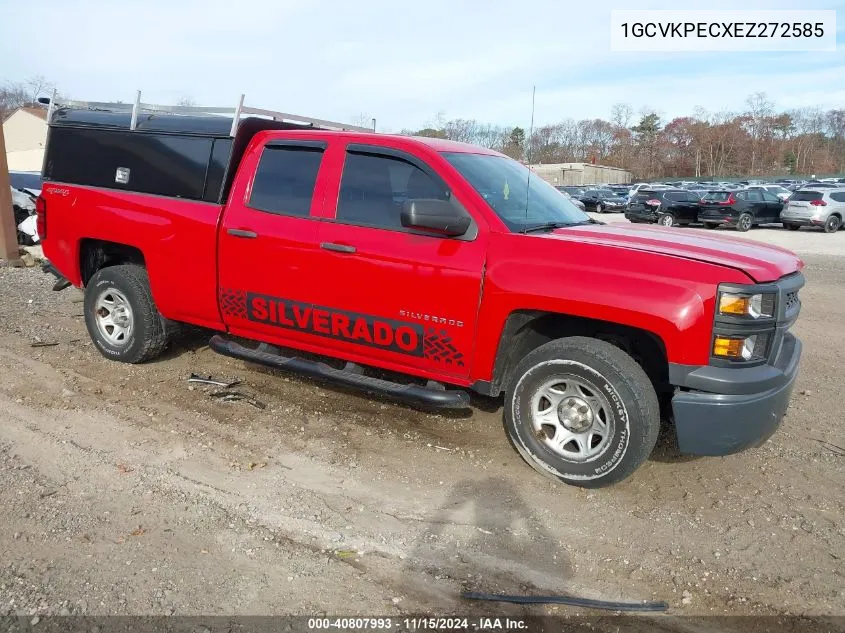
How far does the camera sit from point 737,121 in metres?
87.6

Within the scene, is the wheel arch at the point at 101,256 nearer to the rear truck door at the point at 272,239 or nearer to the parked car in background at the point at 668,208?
the rear truck door at the point at 272,239

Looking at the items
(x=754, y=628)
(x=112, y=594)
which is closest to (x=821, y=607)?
(x=754, y=628)

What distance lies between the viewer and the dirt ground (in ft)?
9.57

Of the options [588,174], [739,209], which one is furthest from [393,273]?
[588,174]

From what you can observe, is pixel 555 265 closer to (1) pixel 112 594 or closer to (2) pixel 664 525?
(2) pixel 664 525

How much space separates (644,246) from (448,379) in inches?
55.1

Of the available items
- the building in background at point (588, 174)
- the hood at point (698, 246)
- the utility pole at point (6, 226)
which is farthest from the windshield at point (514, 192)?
the building in background at point (588, 174)

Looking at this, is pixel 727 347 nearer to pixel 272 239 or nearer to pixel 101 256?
pixel 272 239

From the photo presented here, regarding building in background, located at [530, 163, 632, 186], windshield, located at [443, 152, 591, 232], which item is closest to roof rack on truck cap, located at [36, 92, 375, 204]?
windshield, located at [443, 152, 591, 232]

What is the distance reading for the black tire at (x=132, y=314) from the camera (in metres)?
5.46

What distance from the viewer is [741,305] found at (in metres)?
3.37

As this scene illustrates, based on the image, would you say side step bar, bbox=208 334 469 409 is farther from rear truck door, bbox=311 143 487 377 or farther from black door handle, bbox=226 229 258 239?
black door handle, bbox=226 229 258 239

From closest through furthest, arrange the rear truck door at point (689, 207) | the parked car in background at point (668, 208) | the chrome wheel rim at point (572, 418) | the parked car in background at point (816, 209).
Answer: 1. the chrome wheel rim at point (572, 418)
2. the parked car in background at point (816, 209)
3. the rear truck door at point (689, 207)
4. the parked car in background at point (668, 208)

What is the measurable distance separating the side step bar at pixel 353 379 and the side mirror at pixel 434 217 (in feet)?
3.30
